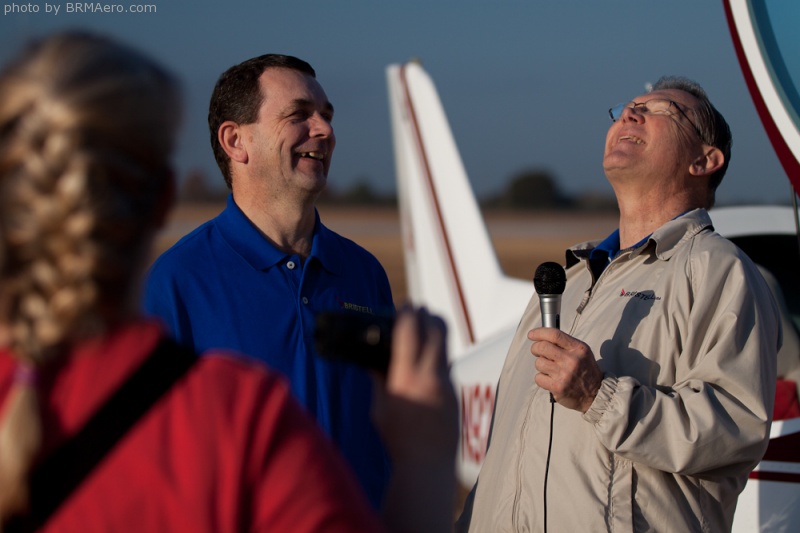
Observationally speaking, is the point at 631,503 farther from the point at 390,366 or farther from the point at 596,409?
the point at 390,366

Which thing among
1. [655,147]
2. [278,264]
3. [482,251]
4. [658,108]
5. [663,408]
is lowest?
[482,251]

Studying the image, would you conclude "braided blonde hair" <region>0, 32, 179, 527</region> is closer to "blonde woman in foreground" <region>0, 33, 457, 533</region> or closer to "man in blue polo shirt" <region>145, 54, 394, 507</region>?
"blonde woman in foreground" <region>0, 33, 457, 533</region>

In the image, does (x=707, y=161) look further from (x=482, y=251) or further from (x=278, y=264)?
(x=482, y=251)

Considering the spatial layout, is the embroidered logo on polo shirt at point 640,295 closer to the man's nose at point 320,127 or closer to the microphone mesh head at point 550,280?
the microphone mesh head at point 550,280

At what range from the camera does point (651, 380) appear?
6.75 feet

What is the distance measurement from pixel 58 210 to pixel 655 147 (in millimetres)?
1829

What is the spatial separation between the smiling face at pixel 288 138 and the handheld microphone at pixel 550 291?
646 millimetres

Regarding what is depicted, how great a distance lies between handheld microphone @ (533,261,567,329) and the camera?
7.05 feet

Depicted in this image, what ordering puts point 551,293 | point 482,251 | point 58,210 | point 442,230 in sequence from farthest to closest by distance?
point 442,230, point 482,251, point 551,293, point 58,210

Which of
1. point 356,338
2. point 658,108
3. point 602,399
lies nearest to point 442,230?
point 658,108

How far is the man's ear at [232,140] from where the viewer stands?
239 centimetres

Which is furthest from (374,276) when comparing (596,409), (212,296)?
(596,409)

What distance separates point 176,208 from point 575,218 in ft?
168

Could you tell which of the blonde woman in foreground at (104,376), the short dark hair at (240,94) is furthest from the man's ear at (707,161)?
the blonde woman in foreground at (104,376)
